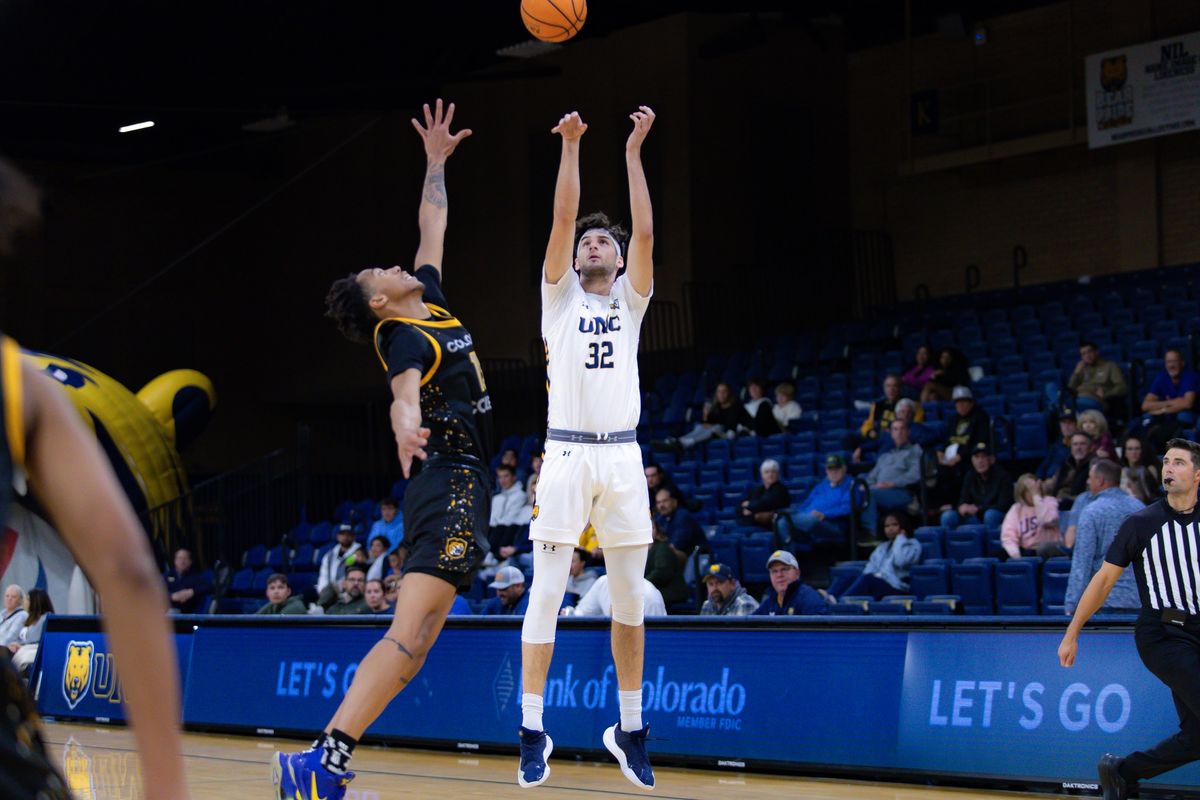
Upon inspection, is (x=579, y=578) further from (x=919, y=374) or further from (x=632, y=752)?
(x=632, y=752)

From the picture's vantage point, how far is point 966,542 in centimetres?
1323

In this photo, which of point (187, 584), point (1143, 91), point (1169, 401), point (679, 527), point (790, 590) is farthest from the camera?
point (1143, 91)

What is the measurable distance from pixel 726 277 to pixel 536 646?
1807 cm

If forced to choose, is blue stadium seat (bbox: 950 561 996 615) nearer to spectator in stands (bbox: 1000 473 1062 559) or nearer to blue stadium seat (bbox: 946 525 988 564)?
spectator in stands (bbox: 1000 473 1062 559)

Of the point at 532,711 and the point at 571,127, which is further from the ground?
the point at 571,127

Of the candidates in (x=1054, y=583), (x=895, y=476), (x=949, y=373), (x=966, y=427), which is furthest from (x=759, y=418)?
(x=1054, y=583)

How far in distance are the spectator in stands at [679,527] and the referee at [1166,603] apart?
7156 millimetres

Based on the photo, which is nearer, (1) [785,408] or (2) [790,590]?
(2) [790,590]

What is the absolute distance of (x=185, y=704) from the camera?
12.9 meters

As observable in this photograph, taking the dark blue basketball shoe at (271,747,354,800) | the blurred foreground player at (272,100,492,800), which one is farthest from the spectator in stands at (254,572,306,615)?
the dark blue basketball shoe at (271,747,354,800)

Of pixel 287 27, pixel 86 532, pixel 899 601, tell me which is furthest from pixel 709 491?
pixel 86 532

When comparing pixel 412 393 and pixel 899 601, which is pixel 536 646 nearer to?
pixel 412 393

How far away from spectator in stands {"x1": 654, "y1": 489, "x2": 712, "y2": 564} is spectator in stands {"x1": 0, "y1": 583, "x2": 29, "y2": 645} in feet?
22.9

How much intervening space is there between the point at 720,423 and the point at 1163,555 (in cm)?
1188
